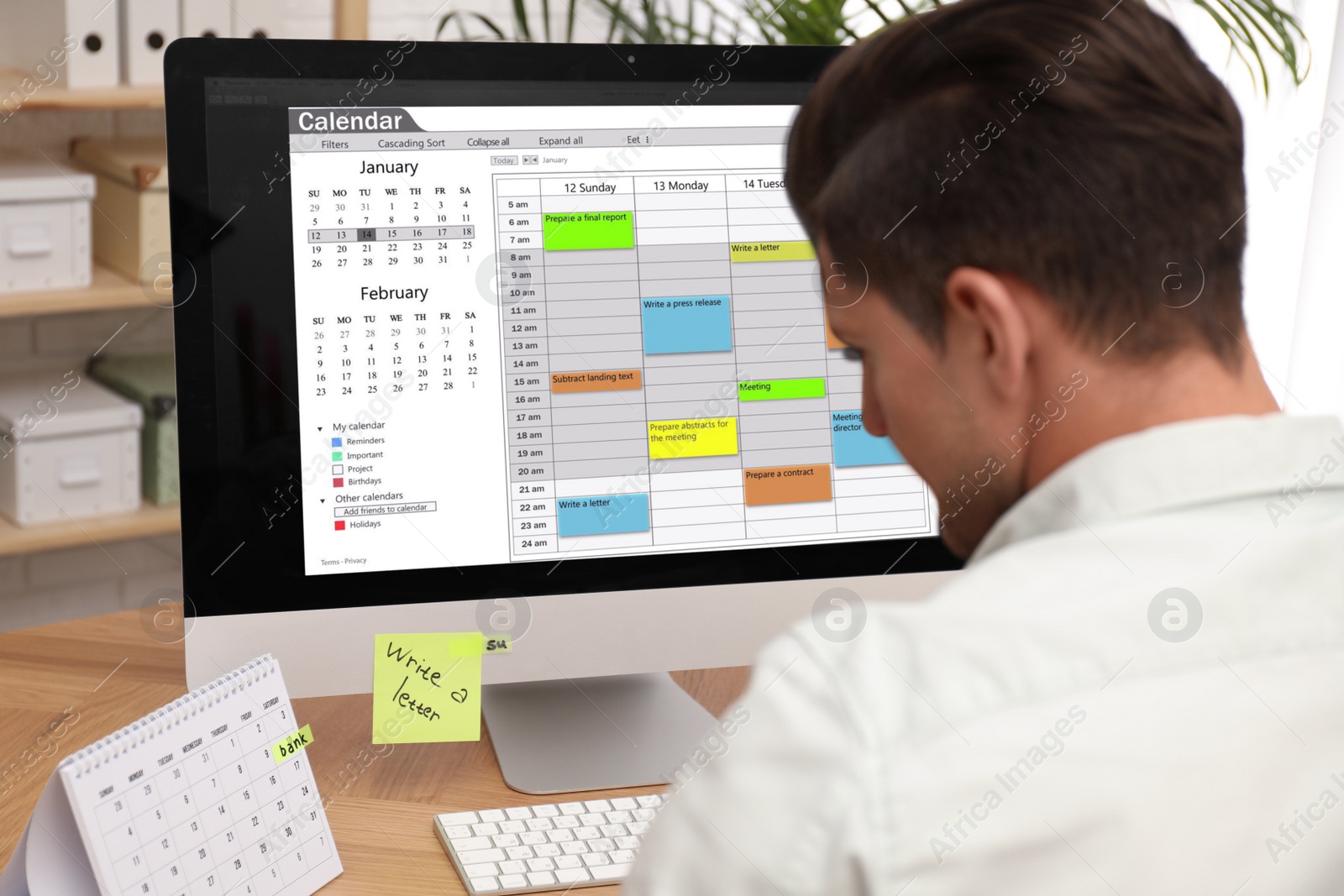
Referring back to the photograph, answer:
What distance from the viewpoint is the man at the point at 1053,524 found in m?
0.41

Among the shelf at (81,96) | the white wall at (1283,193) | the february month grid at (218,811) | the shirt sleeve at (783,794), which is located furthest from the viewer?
the shelf at (81,96)

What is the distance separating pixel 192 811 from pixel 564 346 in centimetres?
38

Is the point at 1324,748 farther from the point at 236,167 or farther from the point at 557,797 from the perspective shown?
the point at 236,167

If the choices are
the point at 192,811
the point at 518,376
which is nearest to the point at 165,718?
the point at 192,811

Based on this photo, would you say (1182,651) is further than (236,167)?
No

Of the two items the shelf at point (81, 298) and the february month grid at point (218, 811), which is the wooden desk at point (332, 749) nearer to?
the february month grid at point (218, 811)

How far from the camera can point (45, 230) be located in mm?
1947

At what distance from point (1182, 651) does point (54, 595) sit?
252 cm

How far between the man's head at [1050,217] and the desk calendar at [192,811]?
440mm

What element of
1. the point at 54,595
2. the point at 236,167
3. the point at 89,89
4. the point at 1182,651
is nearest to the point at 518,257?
the point at 236,167

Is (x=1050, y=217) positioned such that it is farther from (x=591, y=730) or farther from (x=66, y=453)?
(x=66, y=453)

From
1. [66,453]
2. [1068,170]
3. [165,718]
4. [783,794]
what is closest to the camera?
[783,794]

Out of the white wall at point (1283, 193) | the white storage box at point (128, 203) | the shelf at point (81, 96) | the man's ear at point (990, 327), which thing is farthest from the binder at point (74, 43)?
the man's ear at point (990, 327)

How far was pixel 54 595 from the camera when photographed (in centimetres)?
247
